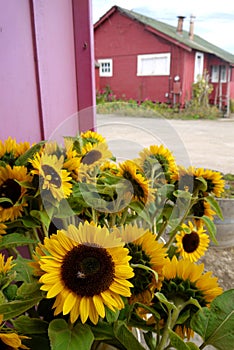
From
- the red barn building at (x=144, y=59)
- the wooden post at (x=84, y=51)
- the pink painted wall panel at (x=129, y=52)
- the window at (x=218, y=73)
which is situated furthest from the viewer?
the window at (x=218, y=73)

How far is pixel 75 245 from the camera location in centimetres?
28

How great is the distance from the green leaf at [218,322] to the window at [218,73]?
9.15m

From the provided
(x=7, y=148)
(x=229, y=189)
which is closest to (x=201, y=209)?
(x=7, y=148)

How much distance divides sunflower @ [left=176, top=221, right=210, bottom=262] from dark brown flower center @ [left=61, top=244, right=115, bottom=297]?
24cm

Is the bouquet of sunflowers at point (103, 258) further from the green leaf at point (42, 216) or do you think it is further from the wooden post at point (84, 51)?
the wooden post at point (84, 51)

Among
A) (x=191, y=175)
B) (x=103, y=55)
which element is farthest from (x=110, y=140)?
(x=103, y=55)

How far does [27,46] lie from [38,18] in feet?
0.22

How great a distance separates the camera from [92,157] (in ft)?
1.51

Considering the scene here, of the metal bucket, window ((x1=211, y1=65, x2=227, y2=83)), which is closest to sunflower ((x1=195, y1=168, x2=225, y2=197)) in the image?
the metal bucket

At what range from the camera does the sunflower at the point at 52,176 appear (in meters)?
0.37

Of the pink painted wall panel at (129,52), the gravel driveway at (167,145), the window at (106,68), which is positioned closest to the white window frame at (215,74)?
the pink painted wall panel at (129,52)

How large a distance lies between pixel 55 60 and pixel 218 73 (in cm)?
877

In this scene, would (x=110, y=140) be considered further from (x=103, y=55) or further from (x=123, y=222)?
(x=103, y=55)

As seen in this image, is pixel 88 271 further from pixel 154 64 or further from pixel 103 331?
pixel 154 64
